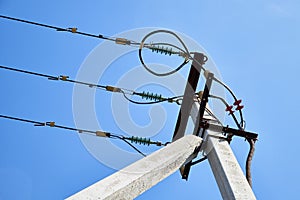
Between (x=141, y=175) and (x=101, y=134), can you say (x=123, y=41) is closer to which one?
(x=101, y=134)

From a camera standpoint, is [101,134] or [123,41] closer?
[101,134]

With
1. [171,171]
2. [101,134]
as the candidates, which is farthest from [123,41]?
[171,171]

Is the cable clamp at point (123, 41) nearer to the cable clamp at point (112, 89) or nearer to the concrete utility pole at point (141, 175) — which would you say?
the cable clamp at point (112, 89)

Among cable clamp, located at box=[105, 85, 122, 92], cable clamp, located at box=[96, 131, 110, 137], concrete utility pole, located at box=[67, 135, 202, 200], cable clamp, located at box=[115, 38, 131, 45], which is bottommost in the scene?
concrete utility pole, located at box=[67, 135, 202, 200]

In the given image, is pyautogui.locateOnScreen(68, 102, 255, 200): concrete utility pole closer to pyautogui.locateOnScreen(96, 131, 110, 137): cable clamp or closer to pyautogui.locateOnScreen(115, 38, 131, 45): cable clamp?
pyautogui.locateOnScreen(96, 131, 110, 137): cable clamp

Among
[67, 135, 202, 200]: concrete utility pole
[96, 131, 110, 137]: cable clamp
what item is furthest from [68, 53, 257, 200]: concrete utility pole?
[96, 131, 110, 137]: cable clamp

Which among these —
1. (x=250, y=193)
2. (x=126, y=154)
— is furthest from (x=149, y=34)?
(x=250, y=193)

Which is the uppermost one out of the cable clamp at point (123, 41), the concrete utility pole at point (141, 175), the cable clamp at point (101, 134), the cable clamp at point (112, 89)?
the cable clamp at point (123, 41)

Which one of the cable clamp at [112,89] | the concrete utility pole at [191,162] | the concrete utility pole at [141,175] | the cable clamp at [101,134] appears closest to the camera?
the concrete utility pole at [141,175]

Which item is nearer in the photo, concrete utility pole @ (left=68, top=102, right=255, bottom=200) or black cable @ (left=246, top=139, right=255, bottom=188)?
concrete utility pole @ (left=68, top=102, right=255, bottom=200)

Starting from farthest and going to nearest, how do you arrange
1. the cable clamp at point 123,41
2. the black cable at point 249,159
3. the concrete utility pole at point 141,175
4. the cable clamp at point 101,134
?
the cable clamp at point 123,41 → the cable clamp at point 101,134 → the black cable at point 249,159 → the concrete utility pole at point 141,175

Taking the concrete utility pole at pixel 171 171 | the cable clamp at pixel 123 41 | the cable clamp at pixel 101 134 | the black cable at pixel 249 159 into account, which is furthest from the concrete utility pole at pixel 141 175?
the cable clamp at pixel 123 41

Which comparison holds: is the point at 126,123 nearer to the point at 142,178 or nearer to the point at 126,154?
the point at 126,154

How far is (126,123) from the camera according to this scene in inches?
155
